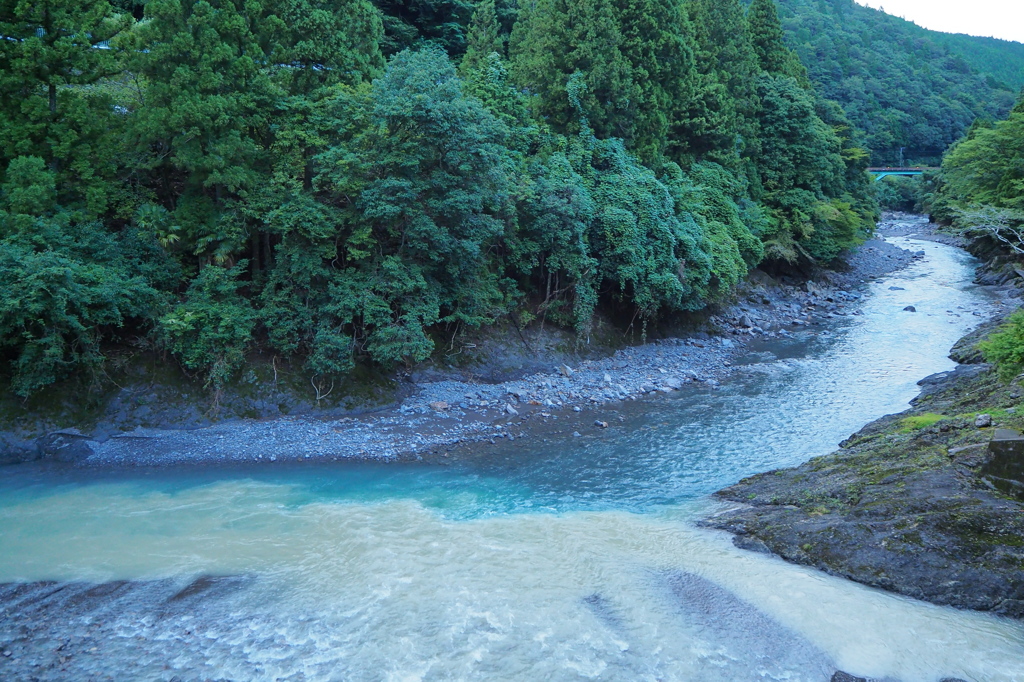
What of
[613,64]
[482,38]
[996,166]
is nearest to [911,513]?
[613,64]

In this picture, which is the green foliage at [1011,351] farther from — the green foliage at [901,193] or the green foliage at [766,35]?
the green foliage at [901,193]

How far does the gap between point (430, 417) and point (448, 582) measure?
691 centimetres

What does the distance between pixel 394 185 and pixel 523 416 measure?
6.48 meters

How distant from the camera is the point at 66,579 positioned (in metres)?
9.95

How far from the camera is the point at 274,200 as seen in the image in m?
16.5

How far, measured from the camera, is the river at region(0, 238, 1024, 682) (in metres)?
8.21

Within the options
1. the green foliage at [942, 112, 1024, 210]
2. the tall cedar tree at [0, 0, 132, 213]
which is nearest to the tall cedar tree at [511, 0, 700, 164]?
the tall cedar tree at [0, 0, 132, 213]

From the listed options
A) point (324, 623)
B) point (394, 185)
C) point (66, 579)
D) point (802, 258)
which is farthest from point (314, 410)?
point (802, 258)

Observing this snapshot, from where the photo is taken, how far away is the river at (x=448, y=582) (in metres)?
8.21

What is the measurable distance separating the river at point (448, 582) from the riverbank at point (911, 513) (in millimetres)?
380

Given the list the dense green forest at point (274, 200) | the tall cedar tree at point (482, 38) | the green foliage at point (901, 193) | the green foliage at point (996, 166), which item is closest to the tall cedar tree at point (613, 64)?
the tall cedar tree at point (482, 38)

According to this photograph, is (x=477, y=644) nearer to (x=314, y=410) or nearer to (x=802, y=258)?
(x=314, y=410)

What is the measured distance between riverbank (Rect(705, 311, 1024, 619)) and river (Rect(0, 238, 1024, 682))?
1.25 ft

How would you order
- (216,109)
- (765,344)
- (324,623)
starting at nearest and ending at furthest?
1. (324,623)
2. (216,109)
3. (765,344)
